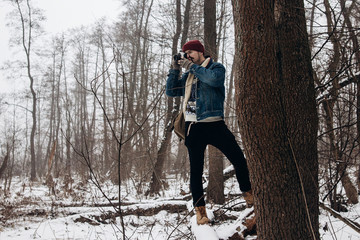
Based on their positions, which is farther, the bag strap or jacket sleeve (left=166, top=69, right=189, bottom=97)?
jacket sleeve (left=166, top=69, right=189, bottom=97)

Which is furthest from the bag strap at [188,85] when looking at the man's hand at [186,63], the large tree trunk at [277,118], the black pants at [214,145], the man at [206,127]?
the large tree trunk at [277,118]

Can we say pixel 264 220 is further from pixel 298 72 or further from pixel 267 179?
pixel 298 72

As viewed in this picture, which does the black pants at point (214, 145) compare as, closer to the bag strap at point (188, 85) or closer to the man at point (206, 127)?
the man at point (206, 127)

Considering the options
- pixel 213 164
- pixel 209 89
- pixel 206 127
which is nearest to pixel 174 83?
pixel 209 89

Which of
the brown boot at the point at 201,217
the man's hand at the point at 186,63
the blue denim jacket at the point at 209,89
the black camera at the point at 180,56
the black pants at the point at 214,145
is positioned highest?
the black camera at the point at 180,56

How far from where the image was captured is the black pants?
7.13ft

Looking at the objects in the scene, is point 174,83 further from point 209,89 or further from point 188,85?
point 209,89

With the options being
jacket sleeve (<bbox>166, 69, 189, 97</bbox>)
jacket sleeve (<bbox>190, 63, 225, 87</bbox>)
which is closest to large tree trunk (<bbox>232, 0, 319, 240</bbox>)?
jacket sleeve (<bbox>190, 63, 225, 87</bbox>)

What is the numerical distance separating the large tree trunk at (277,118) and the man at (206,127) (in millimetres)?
551

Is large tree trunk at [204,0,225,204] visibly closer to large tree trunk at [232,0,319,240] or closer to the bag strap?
the bag strap

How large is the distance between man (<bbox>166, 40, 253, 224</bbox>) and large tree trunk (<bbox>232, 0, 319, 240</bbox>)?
0.55 metres

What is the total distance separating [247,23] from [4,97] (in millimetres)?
21962

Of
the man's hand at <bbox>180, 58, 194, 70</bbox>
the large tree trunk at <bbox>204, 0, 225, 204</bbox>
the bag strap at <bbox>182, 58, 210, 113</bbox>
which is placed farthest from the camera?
the large tree trunk at <bbox>204, 0, 225, 204</bbox>

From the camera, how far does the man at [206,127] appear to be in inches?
85.4
